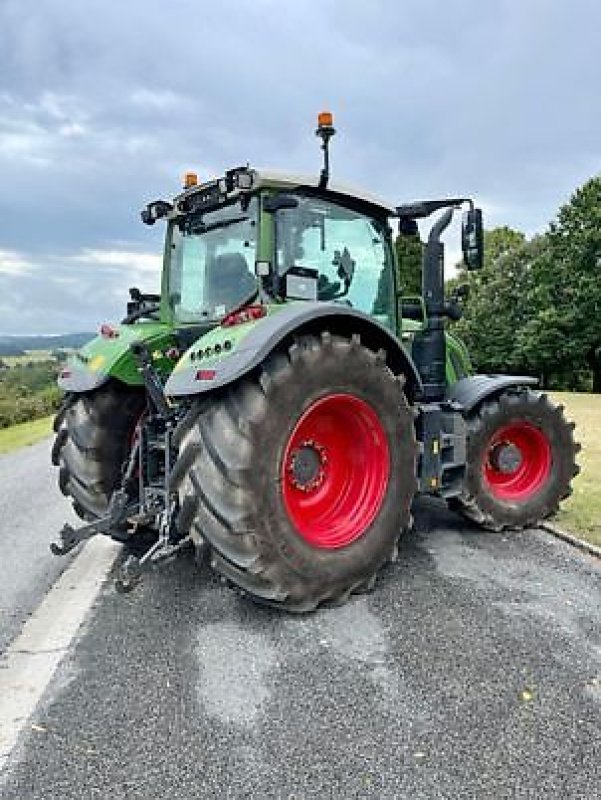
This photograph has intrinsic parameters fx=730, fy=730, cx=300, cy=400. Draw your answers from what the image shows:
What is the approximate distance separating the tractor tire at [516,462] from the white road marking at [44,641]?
8.16ft

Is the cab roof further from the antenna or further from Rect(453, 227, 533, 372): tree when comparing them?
Rect(453, 227, 533, 372): tree

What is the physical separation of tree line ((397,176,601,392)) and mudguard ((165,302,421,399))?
2886cm

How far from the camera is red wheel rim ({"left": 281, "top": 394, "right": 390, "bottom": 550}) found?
3.89m

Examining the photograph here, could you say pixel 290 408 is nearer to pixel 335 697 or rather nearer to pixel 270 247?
pixel 270 247

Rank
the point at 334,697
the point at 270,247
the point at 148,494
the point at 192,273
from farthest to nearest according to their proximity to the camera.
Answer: the point at 192,273 < the point at 148,494 < the point at 270,247 < the point at 334,697

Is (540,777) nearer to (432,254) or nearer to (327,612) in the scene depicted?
(327,612)

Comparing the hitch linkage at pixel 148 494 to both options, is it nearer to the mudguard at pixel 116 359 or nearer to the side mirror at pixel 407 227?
the mudguard at pixel 116 359

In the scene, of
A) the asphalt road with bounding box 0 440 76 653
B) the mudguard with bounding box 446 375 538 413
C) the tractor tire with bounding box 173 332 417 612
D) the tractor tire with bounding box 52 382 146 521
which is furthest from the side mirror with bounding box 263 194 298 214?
the asphalt road with bounding box 0 440 76 653

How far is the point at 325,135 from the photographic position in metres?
4.34

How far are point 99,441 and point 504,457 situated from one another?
9.41 feet

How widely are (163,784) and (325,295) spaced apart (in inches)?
114

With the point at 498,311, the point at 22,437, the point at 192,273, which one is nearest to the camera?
the point at 192,273

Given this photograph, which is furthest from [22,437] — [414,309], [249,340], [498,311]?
[498,311]

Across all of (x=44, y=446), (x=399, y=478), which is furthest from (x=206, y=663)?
(x=44, y=446)
